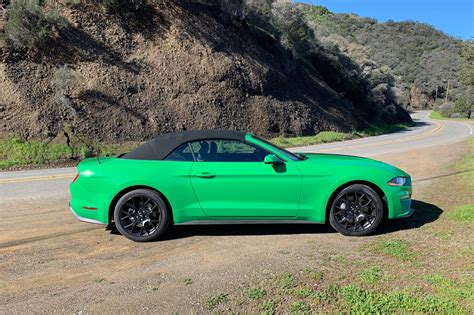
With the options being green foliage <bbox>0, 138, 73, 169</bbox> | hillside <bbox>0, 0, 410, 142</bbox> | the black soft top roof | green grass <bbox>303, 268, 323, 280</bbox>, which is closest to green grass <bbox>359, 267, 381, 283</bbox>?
green grass <bbox>303, 268, 323, 280</bbox>

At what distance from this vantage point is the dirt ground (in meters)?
3.75

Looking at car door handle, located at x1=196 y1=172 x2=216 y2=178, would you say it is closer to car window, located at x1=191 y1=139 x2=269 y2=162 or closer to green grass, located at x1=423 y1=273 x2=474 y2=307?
car window, located at x1=191 y1=139 x2=269 y2=162

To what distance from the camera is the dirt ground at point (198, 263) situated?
12.3 feet

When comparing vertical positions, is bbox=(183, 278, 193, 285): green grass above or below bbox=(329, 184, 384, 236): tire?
below

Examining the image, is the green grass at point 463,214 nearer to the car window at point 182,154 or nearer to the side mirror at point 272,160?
the side mirror at point 272,160

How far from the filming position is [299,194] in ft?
17.3

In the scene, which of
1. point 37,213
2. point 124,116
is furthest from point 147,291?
point 124,116

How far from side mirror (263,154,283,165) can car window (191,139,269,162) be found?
0.15 m

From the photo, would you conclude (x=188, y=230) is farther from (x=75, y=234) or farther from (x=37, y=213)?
(x=37, y=213)

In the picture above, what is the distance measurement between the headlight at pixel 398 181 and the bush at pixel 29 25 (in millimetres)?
18711

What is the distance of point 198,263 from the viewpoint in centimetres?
460

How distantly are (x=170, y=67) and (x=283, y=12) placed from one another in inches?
664

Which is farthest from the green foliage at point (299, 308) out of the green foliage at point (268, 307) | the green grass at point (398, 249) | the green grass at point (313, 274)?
the green grass at point (398, 249)

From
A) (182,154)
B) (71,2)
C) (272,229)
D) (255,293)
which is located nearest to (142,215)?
(182,154)
